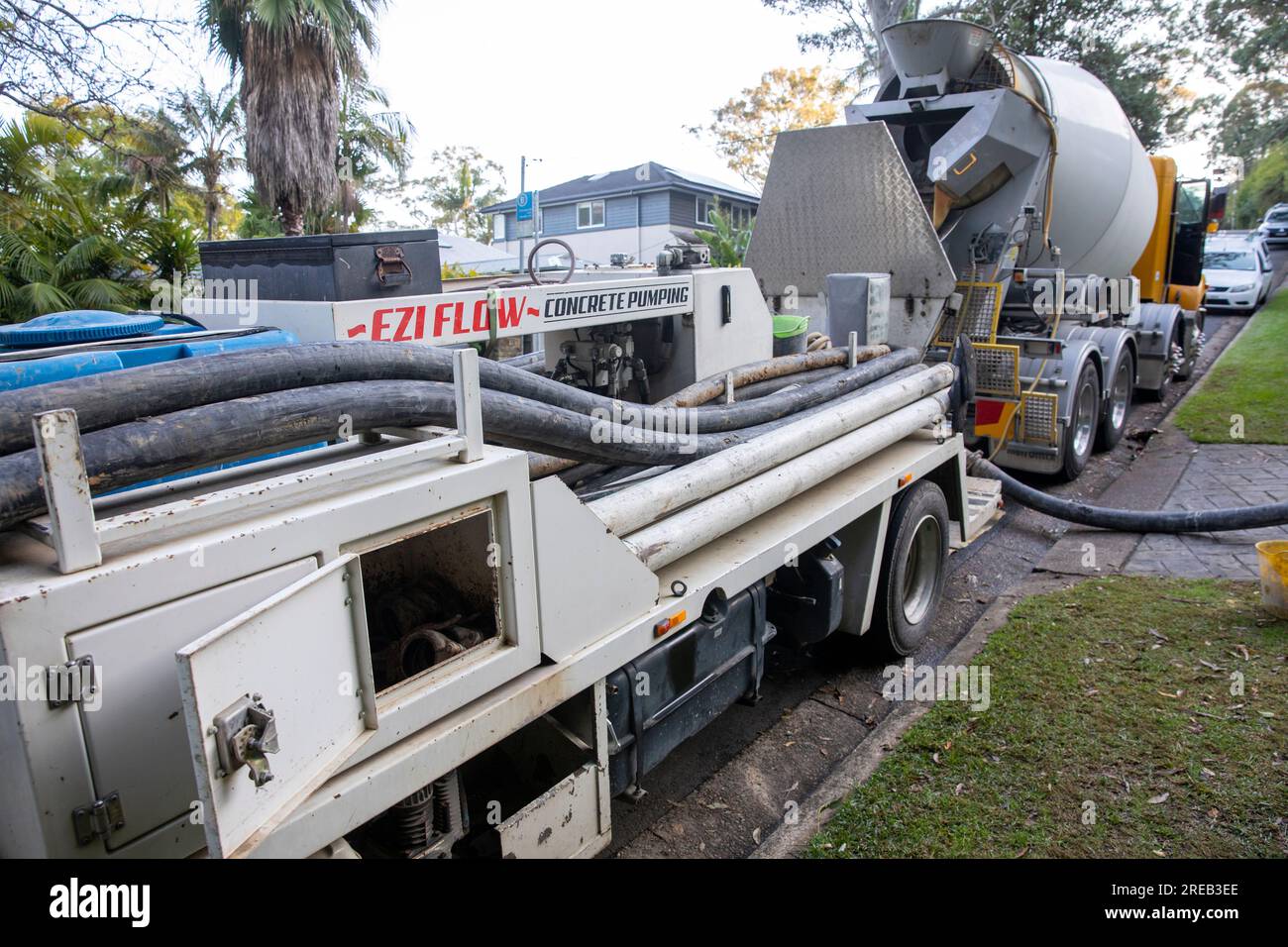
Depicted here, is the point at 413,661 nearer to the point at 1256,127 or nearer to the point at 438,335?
the point at 438,335

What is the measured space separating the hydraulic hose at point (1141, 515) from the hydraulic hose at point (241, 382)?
527cm

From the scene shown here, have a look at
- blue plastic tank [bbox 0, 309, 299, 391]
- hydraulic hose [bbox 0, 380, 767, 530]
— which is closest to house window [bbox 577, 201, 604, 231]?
blue plastic tank [bbox 0, 309, 299, 391]

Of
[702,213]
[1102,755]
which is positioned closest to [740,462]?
[1102,755]

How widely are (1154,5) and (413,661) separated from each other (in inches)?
906

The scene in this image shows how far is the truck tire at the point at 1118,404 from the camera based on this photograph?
970cm

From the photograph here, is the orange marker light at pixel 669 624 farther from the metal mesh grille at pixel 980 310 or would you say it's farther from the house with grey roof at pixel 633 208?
the house with grey roof at pixel 633 208

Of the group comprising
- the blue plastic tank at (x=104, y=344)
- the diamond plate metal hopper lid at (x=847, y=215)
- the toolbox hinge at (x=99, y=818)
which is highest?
the diamond plate metal hopper lid at (x=847, y=215)

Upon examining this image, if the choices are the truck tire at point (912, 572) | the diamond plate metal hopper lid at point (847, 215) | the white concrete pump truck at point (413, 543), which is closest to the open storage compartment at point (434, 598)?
the white concrete pump truck at point (413, 543)

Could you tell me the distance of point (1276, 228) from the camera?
27.6 meters

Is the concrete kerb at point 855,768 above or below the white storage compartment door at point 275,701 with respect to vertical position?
below

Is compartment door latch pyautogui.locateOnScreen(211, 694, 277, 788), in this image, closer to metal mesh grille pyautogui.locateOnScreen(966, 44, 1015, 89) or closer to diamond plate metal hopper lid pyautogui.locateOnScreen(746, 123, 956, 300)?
diamond plate metal hopper lid pyautogui.locateOnScreen(746, 123, 956, 300)

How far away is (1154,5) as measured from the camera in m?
19.4

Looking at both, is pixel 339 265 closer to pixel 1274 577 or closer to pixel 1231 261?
pixel 1274 577
